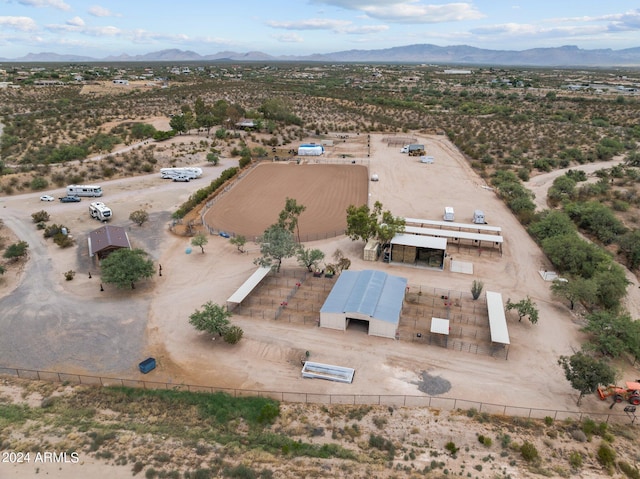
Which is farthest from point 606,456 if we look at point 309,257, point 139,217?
point 139,217

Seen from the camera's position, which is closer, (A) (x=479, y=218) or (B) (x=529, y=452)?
(B) (x=529, y=452)

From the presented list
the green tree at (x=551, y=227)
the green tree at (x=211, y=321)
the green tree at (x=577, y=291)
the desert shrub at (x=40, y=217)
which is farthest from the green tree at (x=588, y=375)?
the desert shrub at (x=40, y=217)

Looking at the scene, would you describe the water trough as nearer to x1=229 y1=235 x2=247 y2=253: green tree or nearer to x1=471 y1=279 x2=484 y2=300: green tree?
x1=471 y1=279 x2=484 y2=300: green tree

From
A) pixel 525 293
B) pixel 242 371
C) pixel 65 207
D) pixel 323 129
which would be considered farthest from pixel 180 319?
pixel 323 129

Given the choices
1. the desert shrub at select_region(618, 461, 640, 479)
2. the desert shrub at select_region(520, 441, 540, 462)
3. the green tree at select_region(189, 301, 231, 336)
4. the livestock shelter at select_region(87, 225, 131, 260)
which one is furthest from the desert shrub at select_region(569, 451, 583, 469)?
the livestock shelter at select_region(87, 225, 131, 260)

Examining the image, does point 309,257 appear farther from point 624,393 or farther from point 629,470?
point 629,470

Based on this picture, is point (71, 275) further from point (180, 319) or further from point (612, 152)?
point (612, 152)
